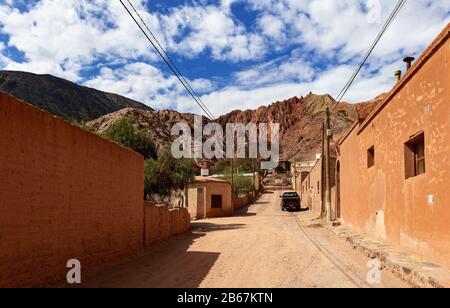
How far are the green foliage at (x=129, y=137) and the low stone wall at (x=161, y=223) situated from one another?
13.1 m

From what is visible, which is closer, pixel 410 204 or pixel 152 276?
pixel 152 276

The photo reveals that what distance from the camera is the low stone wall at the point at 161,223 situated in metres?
16.3

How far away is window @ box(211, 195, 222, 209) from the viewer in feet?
127

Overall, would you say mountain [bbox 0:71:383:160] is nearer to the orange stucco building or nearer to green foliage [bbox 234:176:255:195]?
green foliage [bbox 234:176:255:195]

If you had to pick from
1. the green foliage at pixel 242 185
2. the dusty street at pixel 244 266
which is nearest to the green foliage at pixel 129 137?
the dusty street at pixel 244 266

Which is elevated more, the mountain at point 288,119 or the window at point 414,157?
the mountain at point 288,119

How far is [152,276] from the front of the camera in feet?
33.7

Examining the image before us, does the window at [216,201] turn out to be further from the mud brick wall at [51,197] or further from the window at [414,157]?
the window at [414,157]

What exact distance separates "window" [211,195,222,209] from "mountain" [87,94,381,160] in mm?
34506

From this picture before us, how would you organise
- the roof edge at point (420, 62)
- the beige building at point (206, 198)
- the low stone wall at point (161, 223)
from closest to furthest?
the roof edge at point (420, 62)
the low stone wall at point (161, 223)
the beige building at point (206, 198)

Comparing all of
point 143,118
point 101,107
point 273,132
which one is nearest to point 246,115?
point 273,132

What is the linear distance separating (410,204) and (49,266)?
27.8 feet

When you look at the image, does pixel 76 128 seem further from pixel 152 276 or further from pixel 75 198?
pixel 152 276

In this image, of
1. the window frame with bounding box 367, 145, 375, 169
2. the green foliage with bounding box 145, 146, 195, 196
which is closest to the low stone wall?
the window frame with bounding box 367, 145, 375, 169
